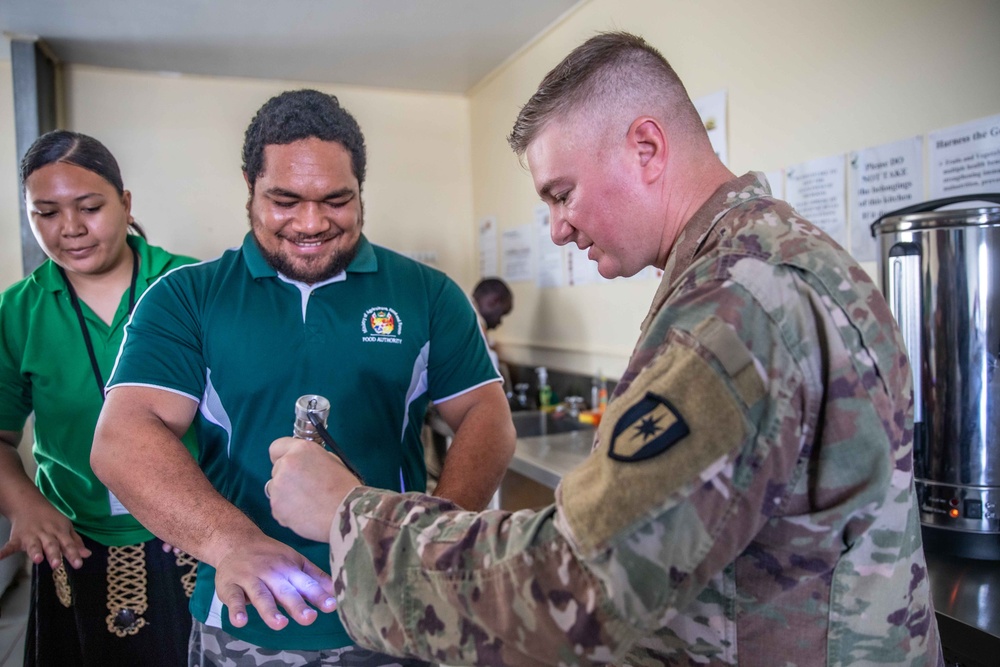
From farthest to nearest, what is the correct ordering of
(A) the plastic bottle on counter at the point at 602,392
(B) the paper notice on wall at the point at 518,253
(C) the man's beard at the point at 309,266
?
1. (B) the paper notice on wall at the point at 518,253
2. (A) the plastic bottle on counter at the point at 602,392
3. (C) the man's beard at the point at 309,266

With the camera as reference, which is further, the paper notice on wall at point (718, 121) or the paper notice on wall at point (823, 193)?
the paper notice on wall at point (718, 121)

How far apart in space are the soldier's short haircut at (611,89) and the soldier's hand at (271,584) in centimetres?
65

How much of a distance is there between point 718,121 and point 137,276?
1783 mm

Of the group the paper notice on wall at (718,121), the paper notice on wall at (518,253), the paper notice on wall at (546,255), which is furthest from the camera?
the paper notice on wall at (518,253)

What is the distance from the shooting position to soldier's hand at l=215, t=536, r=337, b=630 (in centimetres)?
89

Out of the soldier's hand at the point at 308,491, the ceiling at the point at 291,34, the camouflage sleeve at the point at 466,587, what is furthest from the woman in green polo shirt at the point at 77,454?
the ceiling at the point at 291,34

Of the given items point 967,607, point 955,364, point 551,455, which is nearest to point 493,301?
point 551,455

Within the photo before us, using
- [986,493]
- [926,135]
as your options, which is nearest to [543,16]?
[926,135]

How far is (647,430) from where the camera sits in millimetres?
615

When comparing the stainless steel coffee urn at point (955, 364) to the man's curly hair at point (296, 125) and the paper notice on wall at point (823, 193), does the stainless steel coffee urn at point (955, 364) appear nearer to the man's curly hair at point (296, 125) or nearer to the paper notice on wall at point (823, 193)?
the paper notice on wall at point (823, 193)

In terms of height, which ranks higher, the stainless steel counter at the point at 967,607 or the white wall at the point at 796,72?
the white wall at the point at 796,72

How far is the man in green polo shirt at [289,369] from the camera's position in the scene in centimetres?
118

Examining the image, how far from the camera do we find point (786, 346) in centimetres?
65

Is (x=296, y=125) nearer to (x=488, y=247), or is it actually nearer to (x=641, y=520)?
(x=641, y=520)
